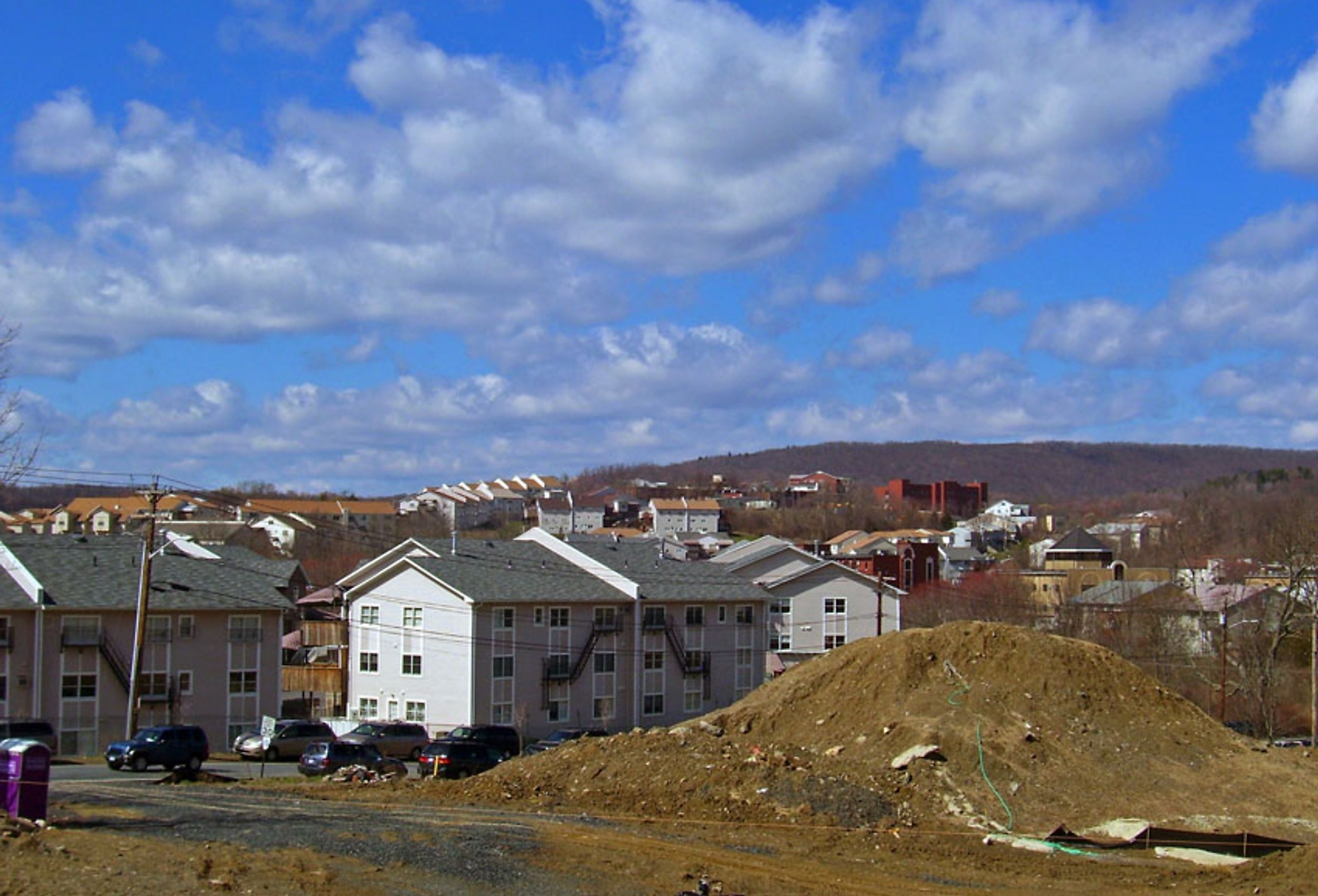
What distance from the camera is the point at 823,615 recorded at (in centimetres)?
7925

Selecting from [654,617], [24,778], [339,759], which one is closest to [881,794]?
[24,778]

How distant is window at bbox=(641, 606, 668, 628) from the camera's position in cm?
6456

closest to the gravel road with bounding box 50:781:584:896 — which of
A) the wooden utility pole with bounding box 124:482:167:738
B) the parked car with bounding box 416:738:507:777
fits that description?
the parked car with bounding box 416:738:507:777

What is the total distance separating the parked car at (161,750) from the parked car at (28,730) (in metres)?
4.39

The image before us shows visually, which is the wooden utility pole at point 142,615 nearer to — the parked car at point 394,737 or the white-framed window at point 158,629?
the parked car at point 394,737

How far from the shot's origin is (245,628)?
57000 mm

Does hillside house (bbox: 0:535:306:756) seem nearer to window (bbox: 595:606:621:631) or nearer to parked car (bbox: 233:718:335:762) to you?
parked car (bbox: 233:718:335:762)

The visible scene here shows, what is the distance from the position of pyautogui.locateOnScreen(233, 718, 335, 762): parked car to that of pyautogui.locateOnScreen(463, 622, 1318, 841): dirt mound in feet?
56.8

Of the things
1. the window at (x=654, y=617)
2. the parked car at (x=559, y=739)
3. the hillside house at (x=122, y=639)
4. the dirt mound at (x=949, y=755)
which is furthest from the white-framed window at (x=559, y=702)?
the dirt mound at (x=949, y=755)

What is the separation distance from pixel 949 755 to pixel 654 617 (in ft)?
112

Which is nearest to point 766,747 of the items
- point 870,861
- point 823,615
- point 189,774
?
point 870,861

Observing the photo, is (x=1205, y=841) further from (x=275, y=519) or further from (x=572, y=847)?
(x=275, y=519)

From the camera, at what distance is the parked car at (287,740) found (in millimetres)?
47125

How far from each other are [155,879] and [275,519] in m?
141
